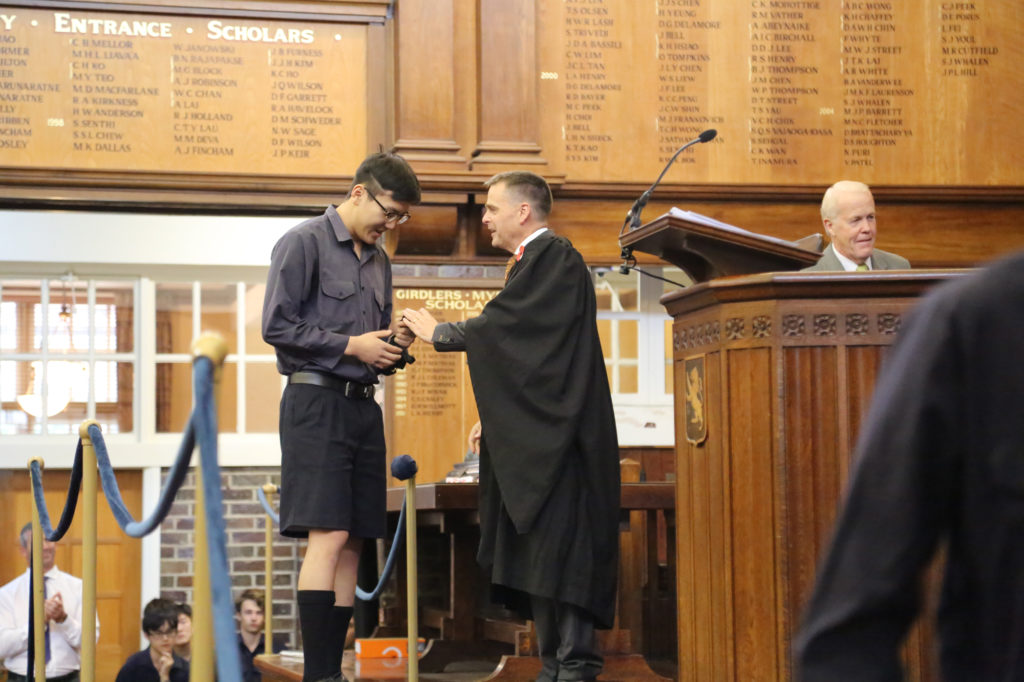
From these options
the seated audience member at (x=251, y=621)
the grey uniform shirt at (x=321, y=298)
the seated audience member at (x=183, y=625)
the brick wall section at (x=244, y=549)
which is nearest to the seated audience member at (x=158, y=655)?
the seated audience member at (x=183, y=625)

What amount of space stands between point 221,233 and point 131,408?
53.1 inches

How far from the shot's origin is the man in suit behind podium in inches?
191

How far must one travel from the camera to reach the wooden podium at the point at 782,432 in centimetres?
313

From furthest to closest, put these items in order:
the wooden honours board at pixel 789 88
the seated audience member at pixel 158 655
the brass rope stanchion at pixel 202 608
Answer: the seated audience member at pixel 158 655 → the wooden honours board at pixel 789 88 → the brass rope stanchion at pixel 202 608

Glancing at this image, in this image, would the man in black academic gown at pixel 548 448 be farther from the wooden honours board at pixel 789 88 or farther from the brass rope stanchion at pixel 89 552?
the wooden honours board at pixel 789 88

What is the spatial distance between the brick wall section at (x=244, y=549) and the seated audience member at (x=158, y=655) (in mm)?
1350

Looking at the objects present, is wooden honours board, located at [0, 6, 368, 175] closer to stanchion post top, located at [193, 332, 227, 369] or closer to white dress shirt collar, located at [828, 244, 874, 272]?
white dress shirt collar, located at [828, 244, 874, 272]

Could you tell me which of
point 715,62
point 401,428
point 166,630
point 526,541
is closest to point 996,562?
point 526,541

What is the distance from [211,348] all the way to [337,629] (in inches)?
81.6

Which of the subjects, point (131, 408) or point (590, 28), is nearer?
point (590, 28)

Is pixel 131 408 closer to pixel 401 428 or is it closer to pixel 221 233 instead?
pixel 221 233

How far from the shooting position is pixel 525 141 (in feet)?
20.9

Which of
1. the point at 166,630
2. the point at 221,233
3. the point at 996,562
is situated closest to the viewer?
the point at 996,562

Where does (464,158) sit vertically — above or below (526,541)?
above
